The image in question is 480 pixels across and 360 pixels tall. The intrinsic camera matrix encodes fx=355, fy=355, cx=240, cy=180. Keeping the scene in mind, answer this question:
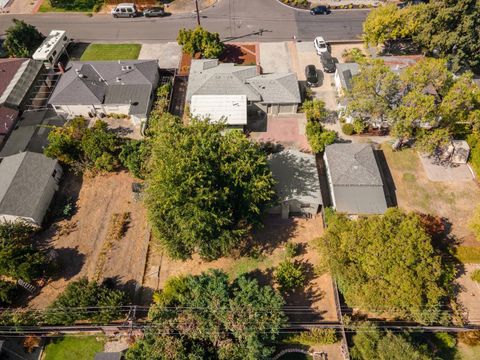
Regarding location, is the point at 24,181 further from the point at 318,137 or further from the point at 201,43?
the point at 318,137

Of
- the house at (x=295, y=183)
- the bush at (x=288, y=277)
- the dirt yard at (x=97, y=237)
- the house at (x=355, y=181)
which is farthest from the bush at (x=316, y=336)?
the dirt yard at (x=97, y=237)

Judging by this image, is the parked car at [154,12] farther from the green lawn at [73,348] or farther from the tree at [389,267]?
the green lawn at [73,348]

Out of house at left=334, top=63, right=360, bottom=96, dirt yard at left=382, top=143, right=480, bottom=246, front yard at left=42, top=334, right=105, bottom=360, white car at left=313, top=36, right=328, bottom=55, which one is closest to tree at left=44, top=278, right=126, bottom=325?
front yard at left=42, top=334, right=105, bottom=360

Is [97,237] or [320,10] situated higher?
[320,10]

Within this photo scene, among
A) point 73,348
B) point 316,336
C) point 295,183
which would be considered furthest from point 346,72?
point 73,348

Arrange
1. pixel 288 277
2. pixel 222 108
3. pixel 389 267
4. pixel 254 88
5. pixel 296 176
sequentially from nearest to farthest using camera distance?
pixel 389 267 → pixel 288 277 → pixel 296 176 → pixel 222 108 → pixel 254 88

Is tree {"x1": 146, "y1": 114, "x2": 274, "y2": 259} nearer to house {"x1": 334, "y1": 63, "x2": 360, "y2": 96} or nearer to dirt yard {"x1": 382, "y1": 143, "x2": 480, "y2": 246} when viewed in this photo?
dirt yard {"x1": 382, "y1": 143, "x2": 480, "y2": 246}

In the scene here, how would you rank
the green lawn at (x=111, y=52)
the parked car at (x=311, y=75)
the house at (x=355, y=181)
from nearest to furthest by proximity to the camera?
the house at (x=355, y=181) < the parked car at (x=311, y=75) < the green lawn at (x=111, y=52)
